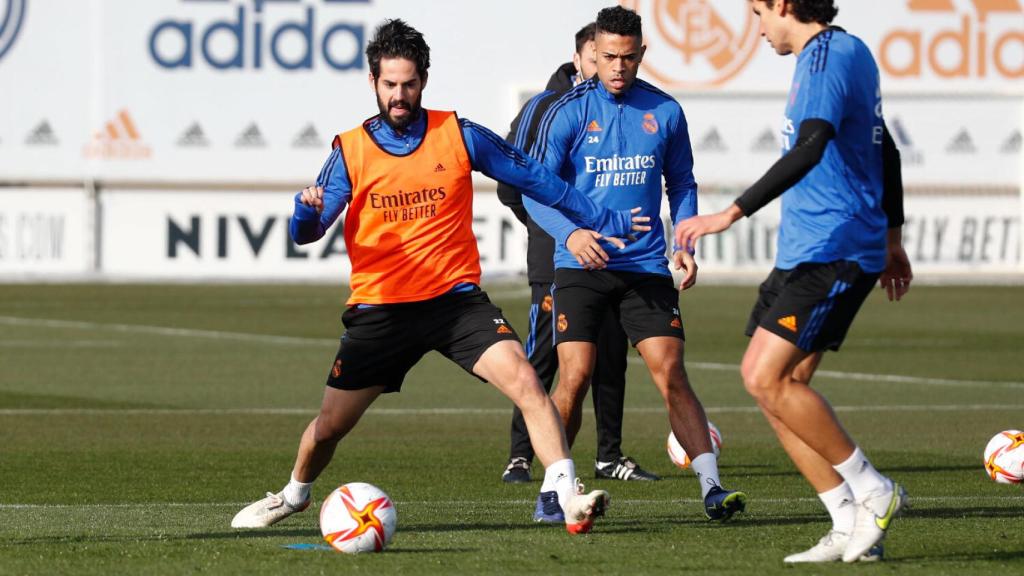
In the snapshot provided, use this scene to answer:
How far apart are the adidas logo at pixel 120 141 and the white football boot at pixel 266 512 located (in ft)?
93.4

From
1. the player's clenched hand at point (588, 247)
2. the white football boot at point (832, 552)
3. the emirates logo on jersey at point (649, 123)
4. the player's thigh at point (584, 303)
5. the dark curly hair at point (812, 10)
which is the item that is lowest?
the white football boot at point (832, 552)

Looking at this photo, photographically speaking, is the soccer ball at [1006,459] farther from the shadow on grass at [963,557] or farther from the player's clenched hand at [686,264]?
the shadow on grass at [963,557]

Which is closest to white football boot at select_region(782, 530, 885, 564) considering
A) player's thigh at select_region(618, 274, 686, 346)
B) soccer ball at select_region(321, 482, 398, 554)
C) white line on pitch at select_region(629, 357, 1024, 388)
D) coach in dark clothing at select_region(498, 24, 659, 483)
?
soccer ball at select_region(321, 482, 398, 554)

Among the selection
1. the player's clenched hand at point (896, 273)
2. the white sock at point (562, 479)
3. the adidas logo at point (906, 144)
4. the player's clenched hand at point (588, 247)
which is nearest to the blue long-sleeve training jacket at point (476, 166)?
the player's clenched hand at point (588, 247)

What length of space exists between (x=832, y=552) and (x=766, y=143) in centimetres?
3032

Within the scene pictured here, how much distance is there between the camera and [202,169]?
36906 millimetres

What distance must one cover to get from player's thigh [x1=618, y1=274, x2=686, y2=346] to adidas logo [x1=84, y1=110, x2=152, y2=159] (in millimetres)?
27847

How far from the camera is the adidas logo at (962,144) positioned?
37.7m

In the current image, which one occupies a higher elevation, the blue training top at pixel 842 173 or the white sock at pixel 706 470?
the blue training top at pixel 842 173

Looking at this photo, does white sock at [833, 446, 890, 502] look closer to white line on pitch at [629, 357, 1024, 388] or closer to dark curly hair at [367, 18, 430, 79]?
dark curly hair at [367, 18, 430, 79]

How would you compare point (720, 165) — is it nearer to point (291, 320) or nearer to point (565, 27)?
point (565, 27)

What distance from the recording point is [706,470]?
9305mm

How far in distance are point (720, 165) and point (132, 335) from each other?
1620cm

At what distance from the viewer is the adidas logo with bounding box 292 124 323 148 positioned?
121ft
